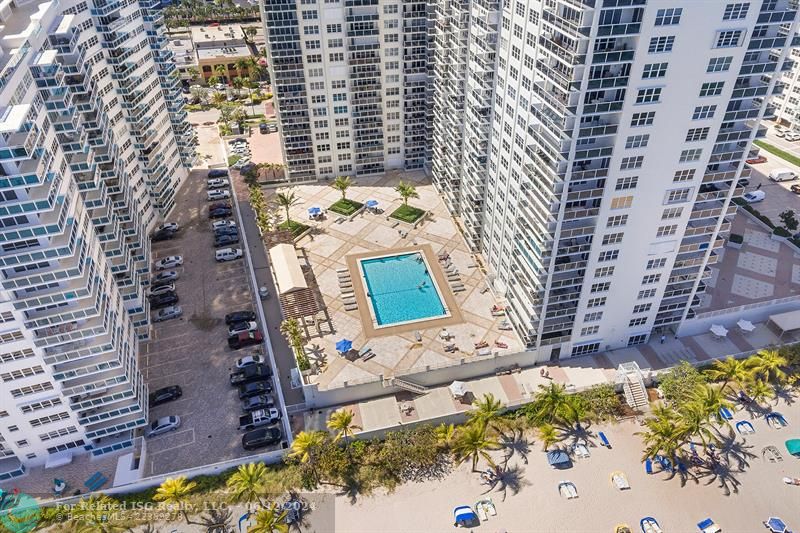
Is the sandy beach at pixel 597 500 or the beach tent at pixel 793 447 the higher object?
the beach tent at pixel 793 447

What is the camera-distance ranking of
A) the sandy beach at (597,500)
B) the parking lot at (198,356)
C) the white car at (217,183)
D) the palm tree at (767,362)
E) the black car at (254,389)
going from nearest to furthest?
the sandy beach at (597,500), the parking lot at (198,356), the palm tree at (767,362), the black car at (254,389), the white car at (217,183)

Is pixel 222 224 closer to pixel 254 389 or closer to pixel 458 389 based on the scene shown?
pixel 254 389

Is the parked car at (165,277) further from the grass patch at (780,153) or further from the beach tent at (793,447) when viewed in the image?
the grass patch at (780,153)

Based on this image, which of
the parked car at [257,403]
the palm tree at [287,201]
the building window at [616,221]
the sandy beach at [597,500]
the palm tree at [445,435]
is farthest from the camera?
the palm tree at [287,201]

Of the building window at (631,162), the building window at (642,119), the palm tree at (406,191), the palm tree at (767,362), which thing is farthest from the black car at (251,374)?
the palm tree at (767,362)

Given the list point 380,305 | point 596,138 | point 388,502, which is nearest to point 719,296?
point 596,138

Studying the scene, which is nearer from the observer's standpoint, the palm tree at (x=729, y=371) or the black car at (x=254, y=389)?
the palm tree at (x=729, y=371)

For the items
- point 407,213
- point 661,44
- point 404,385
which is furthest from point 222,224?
point 661,44
